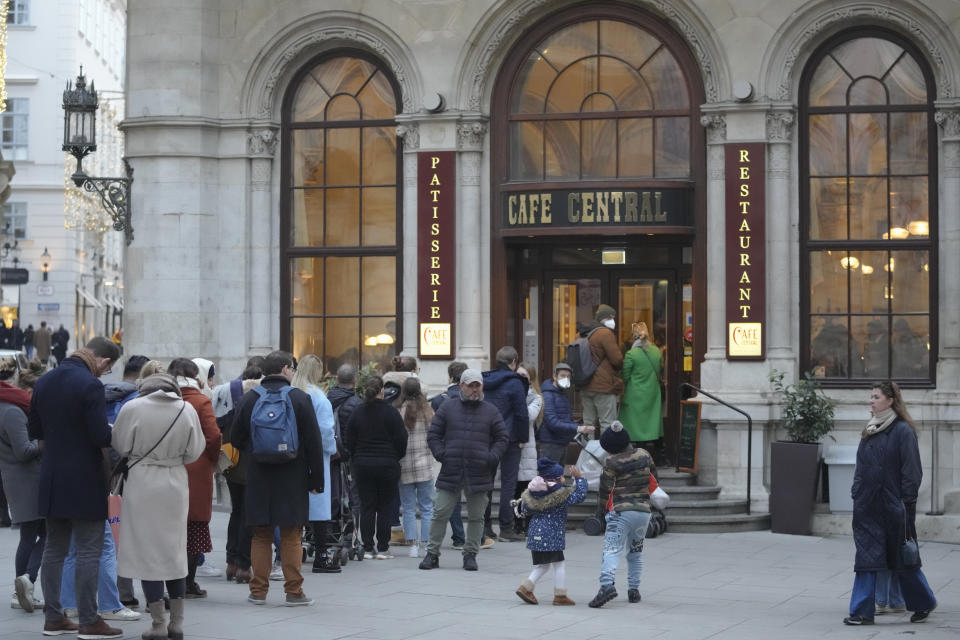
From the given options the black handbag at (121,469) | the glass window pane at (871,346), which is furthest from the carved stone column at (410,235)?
the black handbag at (121,469)

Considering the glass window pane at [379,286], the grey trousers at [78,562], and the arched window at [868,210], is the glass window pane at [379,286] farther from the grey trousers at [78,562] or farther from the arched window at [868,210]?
the grey trousers at [78,562]

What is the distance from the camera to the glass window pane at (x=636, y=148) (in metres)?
18.8

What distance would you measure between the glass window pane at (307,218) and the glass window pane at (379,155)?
0.71 metres

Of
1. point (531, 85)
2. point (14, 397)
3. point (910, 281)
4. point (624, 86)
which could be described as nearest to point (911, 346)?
point (910, 281)

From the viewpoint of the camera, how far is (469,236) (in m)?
19.0

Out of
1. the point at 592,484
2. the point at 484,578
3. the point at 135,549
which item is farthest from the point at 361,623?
the point at 592,484

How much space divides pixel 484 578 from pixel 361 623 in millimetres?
2691

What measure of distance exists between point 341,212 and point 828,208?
20.0 feet

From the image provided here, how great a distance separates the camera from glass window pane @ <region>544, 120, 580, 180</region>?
19.0 metres

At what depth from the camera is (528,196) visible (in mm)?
18922

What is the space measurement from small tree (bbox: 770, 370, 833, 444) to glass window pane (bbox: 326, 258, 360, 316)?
18.5ft

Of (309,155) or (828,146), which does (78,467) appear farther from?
(828,146)

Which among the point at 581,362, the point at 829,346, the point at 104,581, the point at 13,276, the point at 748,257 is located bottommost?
the point at 104,581

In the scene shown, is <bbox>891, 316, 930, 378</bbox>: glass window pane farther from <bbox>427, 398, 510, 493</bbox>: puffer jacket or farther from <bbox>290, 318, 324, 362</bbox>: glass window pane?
<bbox>290, 318, 324, 362</bbox>: glass window pane
